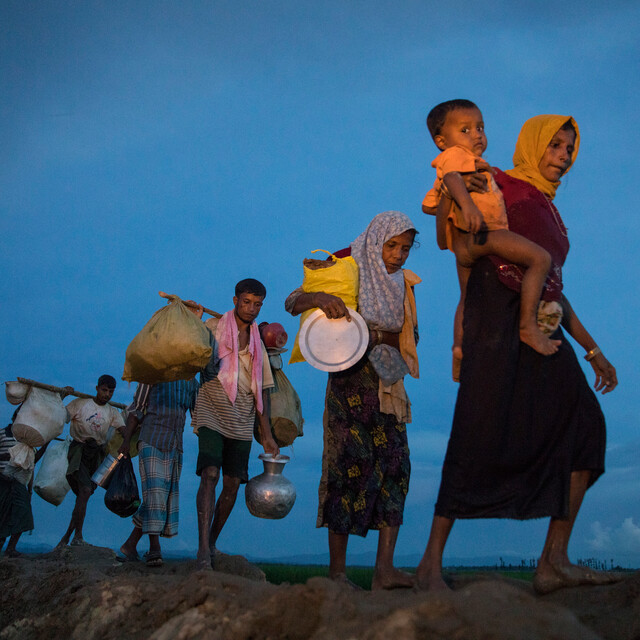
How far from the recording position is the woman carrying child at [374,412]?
173 inches

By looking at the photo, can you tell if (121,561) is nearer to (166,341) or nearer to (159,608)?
(166,341)

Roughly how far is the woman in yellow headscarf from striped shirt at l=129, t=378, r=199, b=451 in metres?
3.42

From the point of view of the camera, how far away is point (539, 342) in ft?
10.8

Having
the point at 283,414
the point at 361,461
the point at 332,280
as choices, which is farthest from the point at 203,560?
the point at 332,280

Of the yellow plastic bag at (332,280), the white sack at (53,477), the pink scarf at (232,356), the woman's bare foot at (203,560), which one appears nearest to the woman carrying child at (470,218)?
the yellow plastic bag at (332,280)

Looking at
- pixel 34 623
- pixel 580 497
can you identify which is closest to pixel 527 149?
pixel 580 497

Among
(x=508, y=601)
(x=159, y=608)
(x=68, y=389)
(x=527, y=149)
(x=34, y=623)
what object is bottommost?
(x=34, y=623)

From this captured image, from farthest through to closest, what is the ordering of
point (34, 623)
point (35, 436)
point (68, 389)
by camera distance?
1. point (68, 389)
2. point (35, 436)
3. point (34, 623)

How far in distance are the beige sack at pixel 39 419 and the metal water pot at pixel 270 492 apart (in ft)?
14.3

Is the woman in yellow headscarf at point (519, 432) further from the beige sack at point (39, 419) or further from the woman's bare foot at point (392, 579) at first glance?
the beige sack at point (39, 419)

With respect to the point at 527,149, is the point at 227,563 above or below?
below

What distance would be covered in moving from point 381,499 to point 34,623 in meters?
2.12

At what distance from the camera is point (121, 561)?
6.79 m

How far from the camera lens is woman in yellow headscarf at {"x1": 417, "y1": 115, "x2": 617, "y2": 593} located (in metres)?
3.19
